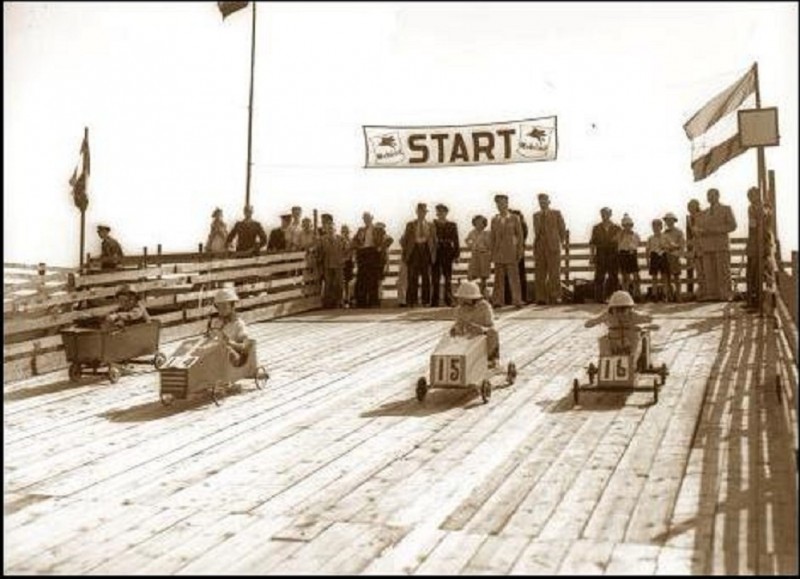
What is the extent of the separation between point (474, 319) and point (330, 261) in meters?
11.1

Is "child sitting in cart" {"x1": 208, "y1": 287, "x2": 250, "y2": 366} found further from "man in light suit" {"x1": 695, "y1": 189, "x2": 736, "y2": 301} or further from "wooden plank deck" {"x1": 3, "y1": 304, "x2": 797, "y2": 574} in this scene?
"man in light suit" {"x1": 695, "y1": 189, "x2": 736, "y2": 301}

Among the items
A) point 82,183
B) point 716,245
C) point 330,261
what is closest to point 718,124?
point 716,245

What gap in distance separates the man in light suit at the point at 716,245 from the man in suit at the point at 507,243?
3.73 metres

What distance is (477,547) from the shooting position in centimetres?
603

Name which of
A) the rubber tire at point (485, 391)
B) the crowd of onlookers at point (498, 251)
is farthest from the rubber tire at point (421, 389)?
the crowd of onlookers at point (498, 251)

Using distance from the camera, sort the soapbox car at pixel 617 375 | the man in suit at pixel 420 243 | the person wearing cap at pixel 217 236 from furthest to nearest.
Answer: the person wearing cap at pixel 217 236 → the man in suit at pixel 420 243 → the soapbox car at pixel 617 375

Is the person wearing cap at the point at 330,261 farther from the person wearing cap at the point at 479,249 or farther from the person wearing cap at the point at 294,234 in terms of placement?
the person wearing cap at the point at 479,249

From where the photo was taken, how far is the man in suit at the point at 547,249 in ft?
67.7

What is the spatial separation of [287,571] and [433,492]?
192 centimetres

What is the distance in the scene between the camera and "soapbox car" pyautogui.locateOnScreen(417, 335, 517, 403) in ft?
34.4

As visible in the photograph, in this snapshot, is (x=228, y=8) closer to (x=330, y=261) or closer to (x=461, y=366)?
(x=330, y=261)

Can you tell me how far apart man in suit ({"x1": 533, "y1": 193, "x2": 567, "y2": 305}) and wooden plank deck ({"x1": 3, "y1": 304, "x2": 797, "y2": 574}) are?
7.59 metres

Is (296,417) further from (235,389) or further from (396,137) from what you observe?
(396,137)

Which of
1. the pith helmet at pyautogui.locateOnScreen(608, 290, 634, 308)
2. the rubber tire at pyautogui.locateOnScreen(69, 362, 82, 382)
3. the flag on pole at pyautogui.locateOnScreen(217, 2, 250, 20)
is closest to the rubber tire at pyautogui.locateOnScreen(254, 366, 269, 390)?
the rubber tire at pyautogui.locateOnScreen(69, 362, 82, 382)
